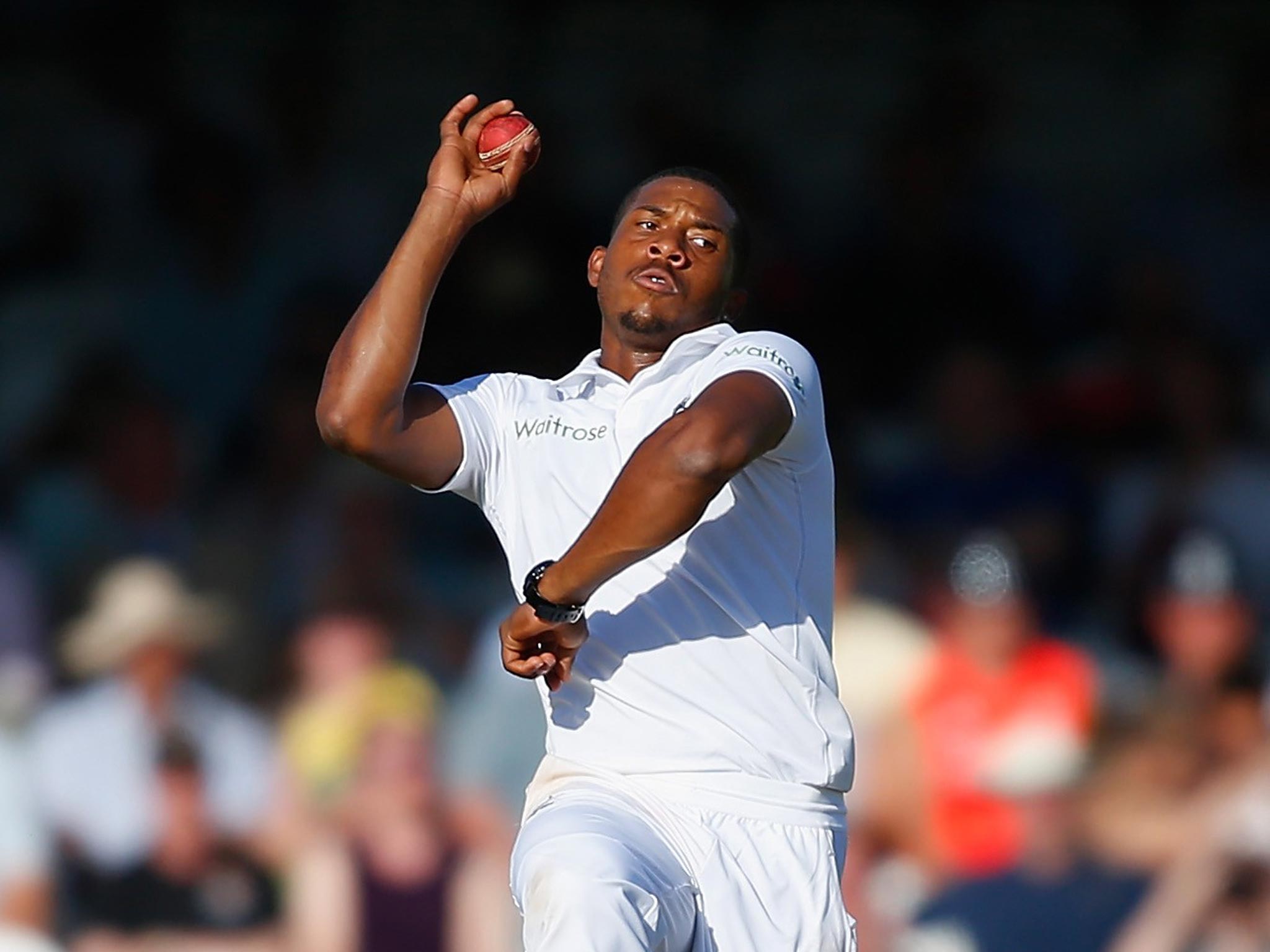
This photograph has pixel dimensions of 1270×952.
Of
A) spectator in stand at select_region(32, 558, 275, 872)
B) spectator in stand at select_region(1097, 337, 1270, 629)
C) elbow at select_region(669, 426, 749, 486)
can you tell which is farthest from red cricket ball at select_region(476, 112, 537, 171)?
spectator in stand at select_region(1097, 337, 1270, 629)

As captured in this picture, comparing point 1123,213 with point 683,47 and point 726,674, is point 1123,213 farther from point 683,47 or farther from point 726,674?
point 726,674

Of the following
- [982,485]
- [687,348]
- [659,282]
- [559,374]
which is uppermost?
[559,374]

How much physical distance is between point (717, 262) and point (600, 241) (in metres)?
4.43

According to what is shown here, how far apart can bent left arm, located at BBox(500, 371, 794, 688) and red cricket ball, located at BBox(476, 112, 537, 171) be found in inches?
29.5

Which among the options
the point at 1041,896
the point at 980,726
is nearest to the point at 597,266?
the point at 980,726

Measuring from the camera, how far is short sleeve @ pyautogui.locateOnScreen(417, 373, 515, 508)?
13.7 feet

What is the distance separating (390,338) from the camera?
4051 mm

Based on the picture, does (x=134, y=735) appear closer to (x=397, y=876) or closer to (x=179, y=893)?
(x=179, y=893)

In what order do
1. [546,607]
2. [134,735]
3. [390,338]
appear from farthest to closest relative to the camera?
[134,735] < [390,338] < [546,607]

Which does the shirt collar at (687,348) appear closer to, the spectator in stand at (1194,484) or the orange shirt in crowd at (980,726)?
the orange shirt in crowd at (980,726)

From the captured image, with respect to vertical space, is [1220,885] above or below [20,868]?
above

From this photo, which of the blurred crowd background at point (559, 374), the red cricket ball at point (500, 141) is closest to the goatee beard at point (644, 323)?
the red cricket ball at point (500, 141)

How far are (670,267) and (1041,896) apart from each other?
11.9ft

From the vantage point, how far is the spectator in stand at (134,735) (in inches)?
289
